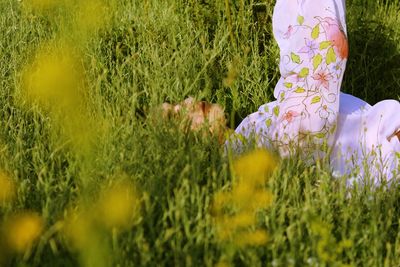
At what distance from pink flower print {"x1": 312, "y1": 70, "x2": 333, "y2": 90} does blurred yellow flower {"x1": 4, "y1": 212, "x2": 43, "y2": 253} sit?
1163 millimetres

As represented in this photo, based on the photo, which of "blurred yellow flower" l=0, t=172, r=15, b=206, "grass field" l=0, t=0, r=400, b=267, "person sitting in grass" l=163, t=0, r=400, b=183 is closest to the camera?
"grass field" l=0, t=0, r=400, b=267

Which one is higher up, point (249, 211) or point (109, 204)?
point (109, 204)

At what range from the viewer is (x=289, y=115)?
257 cm

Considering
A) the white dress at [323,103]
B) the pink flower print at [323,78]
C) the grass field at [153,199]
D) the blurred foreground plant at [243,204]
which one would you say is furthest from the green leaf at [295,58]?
the blurred foreground plant at [243,204]

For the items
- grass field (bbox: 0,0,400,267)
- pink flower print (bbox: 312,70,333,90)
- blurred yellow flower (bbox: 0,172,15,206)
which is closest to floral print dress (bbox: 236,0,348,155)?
pink flower print (bbox: 312,70,333,90)

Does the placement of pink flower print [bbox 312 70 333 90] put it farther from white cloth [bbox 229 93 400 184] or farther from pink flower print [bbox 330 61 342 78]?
white cloth [bbox 229 93 400 184]

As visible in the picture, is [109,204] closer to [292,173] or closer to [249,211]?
[249,211]

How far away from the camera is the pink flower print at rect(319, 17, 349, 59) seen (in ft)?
8.50

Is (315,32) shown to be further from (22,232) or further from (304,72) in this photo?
(22,232)

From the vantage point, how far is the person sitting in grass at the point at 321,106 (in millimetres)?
2521

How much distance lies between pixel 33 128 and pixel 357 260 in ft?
4.16

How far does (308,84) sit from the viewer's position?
2598mm

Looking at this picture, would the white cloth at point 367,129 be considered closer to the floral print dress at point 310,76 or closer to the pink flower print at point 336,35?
the floral print dress at point 310,76

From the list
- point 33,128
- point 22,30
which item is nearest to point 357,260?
point 33,128
